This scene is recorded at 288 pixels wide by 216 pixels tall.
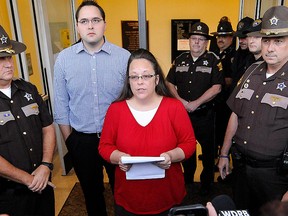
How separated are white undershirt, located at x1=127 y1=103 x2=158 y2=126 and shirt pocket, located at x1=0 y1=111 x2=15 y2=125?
73 centimetres

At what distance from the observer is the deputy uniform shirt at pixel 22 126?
1.64m

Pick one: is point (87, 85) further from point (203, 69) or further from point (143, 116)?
point (203, 69)

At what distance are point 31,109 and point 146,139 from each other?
0.78 metres

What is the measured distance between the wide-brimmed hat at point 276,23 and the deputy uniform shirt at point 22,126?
1.55 m

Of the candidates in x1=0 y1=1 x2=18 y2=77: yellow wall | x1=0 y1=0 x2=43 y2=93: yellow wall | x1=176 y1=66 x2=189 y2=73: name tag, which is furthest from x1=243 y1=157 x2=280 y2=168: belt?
x1=0 y1=1 x2=18 y2=77: yellow wall

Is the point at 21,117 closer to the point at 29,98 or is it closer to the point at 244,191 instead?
the point at 29,98

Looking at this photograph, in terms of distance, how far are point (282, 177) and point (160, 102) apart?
0.87 m

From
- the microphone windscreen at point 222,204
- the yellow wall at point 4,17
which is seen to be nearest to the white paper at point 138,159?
the microphone windscreen at point 222,204

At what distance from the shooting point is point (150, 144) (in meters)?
1.56

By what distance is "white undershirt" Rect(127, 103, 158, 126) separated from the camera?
160cm

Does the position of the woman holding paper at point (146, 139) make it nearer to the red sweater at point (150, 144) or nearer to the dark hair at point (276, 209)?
the red sweater at point (150, 144)

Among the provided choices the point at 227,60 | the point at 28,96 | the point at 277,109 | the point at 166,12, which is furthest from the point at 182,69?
the point at 166,12

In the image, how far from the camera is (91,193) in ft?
7.11

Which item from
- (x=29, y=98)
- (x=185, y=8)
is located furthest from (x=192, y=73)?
(x=185, y=8)
